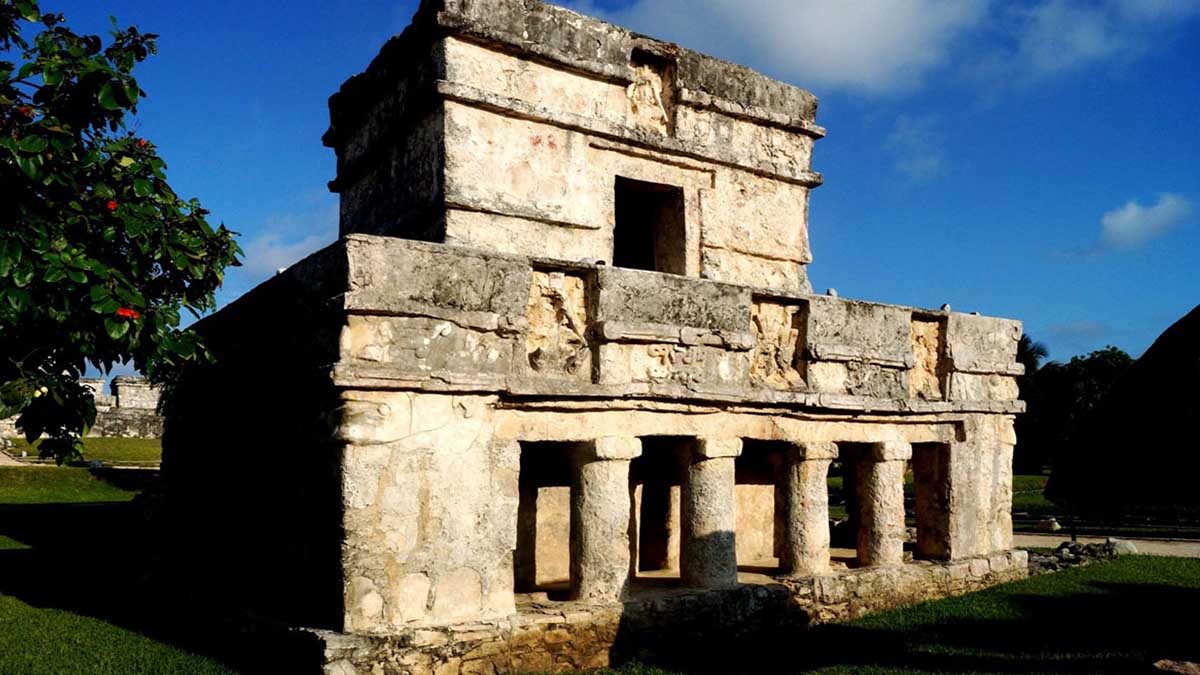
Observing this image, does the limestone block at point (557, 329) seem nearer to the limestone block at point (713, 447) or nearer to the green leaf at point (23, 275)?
the limestone block at point (713, 447)

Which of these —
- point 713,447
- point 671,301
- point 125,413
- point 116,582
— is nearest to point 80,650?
point 116,582

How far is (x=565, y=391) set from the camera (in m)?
6.96

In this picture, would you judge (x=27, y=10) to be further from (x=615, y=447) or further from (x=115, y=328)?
(x=615, y=447)

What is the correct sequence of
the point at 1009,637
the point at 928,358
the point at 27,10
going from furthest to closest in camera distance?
the point at 928,358, the point at 1009,637, the point at 27,10

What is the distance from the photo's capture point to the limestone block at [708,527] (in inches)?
306

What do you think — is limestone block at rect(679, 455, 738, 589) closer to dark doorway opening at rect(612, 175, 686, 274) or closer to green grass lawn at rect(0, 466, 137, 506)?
dark doorway opening at rect(612, 175, 686, 274)

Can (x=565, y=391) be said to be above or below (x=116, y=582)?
above

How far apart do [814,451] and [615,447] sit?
2238 mm

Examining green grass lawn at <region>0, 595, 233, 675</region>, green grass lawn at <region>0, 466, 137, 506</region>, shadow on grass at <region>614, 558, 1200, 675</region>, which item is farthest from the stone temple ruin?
green grass lawn at <region>0, 466, 137, 506</region>

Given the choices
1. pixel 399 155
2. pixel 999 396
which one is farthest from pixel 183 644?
pixel 999 396

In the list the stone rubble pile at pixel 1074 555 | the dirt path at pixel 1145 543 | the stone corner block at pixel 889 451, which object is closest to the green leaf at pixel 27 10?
the stone corner block at pixel 889 451

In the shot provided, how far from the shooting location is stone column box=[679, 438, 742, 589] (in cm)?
776

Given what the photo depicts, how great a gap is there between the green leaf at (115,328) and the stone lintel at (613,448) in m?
3.41

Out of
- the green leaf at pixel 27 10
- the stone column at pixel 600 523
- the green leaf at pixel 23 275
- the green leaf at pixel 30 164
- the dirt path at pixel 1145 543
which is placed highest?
the green leaf at pixel 27 10
